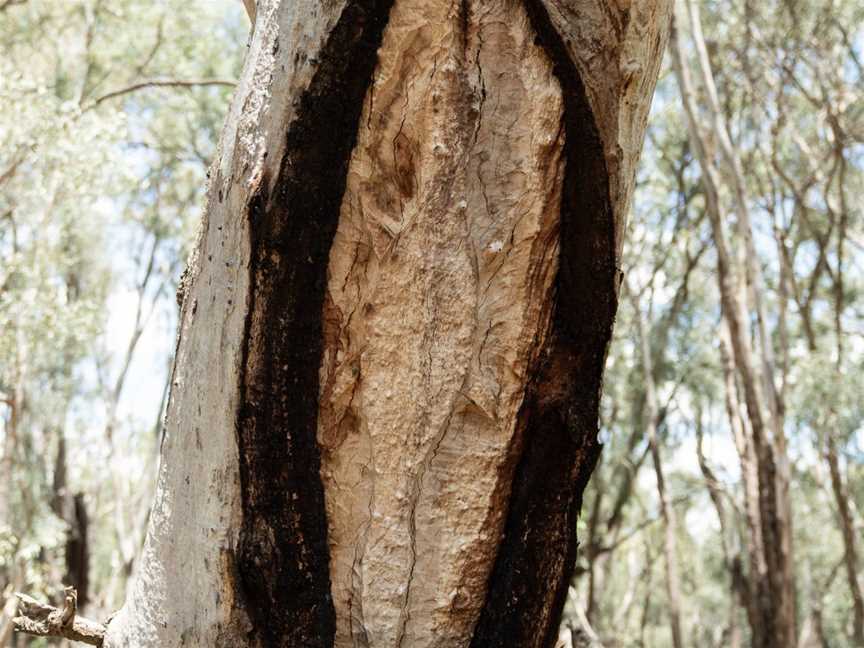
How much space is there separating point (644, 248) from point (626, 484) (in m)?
3.84

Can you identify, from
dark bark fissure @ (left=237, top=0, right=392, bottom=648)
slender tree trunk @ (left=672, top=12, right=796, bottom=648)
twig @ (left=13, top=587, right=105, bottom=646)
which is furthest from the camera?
slender tree trunk @ (left=672, top=12, right=796, bottom=648)

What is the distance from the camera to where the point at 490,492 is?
1.83 metres

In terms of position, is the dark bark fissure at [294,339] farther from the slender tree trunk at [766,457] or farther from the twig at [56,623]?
the slender tree trunk at [766,457]

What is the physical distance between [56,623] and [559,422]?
1082mm

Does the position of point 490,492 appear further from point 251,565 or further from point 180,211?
point 180,211

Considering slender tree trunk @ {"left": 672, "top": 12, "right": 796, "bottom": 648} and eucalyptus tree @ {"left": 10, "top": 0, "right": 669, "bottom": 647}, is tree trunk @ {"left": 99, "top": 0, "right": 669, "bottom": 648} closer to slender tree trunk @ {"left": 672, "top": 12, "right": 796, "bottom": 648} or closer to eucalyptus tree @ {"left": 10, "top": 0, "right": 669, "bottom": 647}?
eucalyptus tree @ {"left": 10, "top": 0, "right": 669, "bottom": 647}

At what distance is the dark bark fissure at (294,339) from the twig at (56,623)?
0.53 m

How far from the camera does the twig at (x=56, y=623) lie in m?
2.04

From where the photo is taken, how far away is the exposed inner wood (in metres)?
1.78

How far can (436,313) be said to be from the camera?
1.81m

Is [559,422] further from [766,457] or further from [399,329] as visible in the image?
[766,457]

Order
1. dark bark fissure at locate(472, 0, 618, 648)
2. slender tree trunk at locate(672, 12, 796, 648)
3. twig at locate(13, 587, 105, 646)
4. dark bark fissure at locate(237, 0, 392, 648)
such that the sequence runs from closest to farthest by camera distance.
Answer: dark bark fissure at locate(237, 0, 392, 648) < dark bark fissure at locate(472, 0, 618, 648) < twig at locate(13, 587, 105, 646) < slender tree trunk at locate(672, 12, 796, 648)

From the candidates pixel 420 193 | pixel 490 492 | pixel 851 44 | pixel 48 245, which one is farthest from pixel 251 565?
pixel 851 44

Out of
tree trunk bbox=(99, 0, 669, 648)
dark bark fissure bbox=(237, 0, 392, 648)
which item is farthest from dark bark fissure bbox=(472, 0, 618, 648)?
dark bark fissure bbox=(237, 0, 392, 648)
